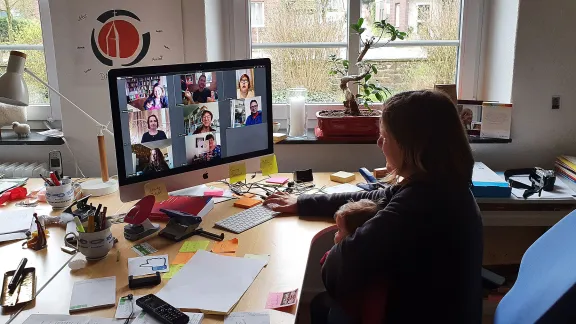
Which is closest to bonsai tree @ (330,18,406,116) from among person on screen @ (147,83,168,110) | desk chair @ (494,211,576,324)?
person on screen @ (147,83,168,110)

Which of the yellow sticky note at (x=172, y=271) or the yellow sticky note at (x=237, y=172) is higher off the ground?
the yellow sticky note at (x=237, y=172)

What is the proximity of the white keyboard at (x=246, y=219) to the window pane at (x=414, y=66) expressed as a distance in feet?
3.62

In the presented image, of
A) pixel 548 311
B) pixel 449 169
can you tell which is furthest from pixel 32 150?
pixel 548 311

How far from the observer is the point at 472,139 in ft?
7.78

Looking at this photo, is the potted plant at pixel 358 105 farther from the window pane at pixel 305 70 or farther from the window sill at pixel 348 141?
the window pane at pixel 305 70

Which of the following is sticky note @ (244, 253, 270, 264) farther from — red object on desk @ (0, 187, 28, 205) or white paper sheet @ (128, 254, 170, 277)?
red object on desk @ (0, 187, 28, 205)

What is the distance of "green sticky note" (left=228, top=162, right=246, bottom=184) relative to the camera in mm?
1942

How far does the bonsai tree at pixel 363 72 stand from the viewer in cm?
232

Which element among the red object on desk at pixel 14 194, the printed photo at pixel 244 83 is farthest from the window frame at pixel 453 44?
the red object on desk at pixel 14 194

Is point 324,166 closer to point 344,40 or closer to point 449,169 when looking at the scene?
point 344,40

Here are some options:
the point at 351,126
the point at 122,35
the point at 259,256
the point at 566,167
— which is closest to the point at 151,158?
the point at 259,256

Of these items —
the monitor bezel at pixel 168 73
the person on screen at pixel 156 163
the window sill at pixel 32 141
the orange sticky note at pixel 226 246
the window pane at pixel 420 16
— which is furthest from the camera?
the window pane at pixel 420 16

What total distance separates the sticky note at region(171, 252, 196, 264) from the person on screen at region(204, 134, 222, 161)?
18.3 inches

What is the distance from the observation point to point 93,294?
4.13ft
